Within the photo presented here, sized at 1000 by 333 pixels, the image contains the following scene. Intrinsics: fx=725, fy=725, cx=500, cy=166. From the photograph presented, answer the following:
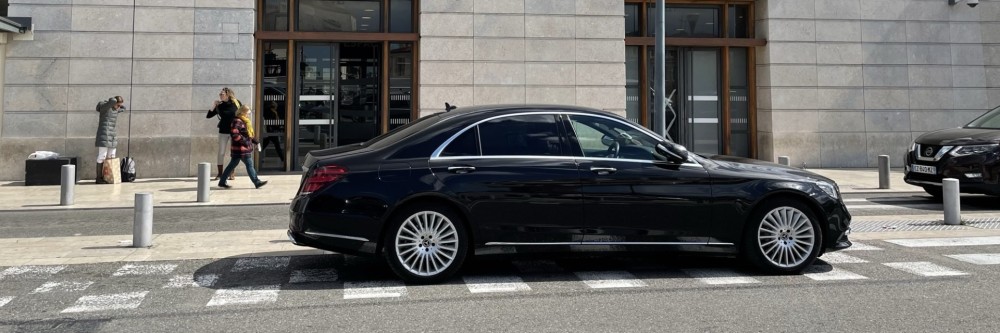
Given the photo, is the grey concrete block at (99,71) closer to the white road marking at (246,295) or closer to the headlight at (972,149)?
the white road marking at (246,295)

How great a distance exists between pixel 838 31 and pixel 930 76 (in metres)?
2.82

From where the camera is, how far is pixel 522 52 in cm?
1758

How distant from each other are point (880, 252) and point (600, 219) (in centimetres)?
335

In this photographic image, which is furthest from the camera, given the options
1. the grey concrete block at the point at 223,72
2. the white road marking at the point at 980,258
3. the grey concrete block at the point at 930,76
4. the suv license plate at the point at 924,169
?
the grey concrete block at the point at 930,76

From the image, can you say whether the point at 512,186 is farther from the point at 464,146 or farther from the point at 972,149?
the point at 972,149

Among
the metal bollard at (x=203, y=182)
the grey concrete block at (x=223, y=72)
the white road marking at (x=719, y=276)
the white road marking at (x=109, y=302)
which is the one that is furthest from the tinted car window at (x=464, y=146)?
the grey concrete block at (x=223, y=72)

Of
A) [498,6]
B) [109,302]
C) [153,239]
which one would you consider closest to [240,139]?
[153,239]

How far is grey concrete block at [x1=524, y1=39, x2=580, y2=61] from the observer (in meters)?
17.6

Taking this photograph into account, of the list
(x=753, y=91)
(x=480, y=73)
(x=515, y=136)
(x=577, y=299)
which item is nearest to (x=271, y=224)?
(x=515, y=136)

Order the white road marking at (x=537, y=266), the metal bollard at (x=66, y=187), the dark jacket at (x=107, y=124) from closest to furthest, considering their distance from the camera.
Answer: the white road marking at (x=537, y=266) < the metal bollard at (x=66, y=187) < the dark jacket at (x=107, y=124)

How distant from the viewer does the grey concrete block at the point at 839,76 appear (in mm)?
18828

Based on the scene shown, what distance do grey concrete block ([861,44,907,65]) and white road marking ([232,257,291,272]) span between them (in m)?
17.1

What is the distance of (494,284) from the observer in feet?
19.4

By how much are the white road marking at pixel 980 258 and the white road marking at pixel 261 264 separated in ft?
21.1
